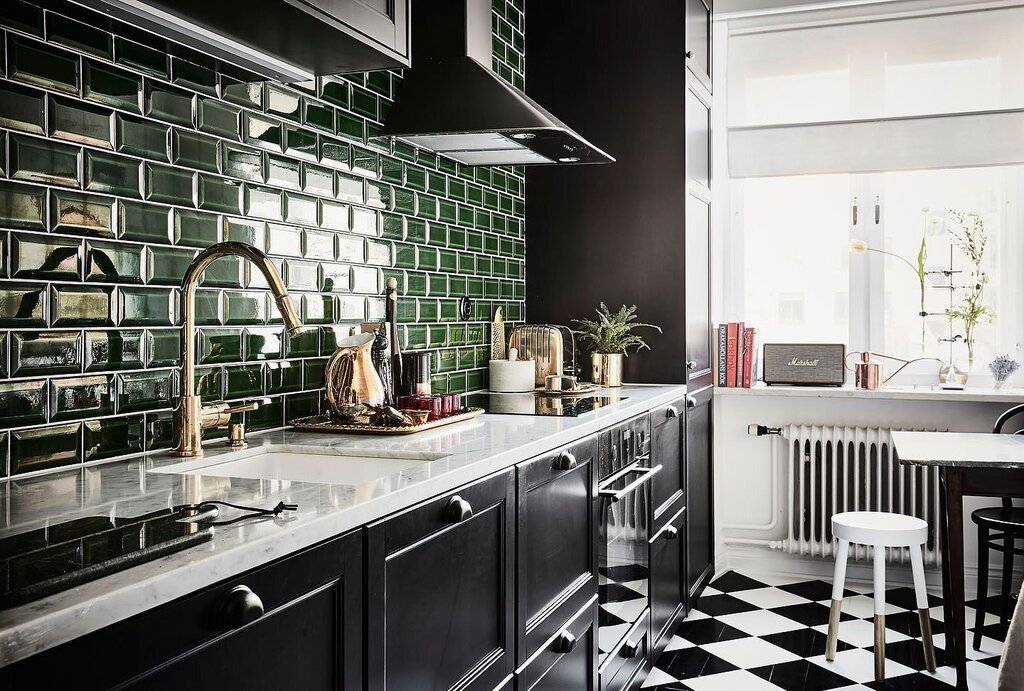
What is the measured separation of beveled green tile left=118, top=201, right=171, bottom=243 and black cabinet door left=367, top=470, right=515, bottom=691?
77cm

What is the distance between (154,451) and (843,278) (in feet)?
11.9

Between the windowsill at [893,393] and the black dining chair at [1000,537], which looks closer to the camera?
the black dining chair at [1000,537]

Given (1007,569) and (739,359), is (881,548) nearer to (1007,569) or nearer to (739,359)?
(1007,569)

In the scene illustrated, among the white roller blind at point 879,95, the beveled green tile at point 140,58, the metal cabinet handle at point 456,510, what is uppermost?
the white roller blind at point 879,95

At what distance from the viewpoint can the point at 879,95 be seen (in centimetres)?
433

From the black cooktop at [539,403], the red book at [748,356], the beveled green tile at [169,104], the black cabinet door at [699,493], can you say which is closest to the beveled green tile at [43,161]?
the beveled green tile at [169,104]

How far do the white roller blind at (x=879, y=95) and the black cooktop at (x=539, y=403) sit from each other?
6.58 feet

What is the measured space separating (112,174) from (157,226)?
0.14 meters

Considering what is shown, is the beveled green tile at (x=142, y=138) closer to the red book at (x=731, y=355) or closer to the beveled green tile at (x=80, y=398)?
the beveled green tile at (x=80, y=398)

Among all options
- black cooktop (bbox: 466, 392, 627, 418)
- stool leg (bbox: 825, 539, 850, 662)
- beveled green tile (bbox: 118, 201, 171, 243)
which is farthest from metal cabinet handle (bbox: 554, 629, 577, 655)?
stool leg (bbox: 825, 539, 850, 662)

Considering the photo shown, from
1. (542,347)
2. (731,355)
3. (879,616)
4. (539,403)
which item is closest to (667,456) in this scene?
(542,347)

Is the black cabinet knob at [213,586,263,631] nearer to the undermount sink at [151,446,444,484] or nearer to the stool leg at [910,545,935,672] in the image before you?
the undermount sink at [151,446,444,484]

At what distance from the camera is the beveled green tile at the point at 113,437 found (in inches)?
62.8

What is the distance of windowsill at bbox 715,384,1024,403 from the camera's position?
391cm
